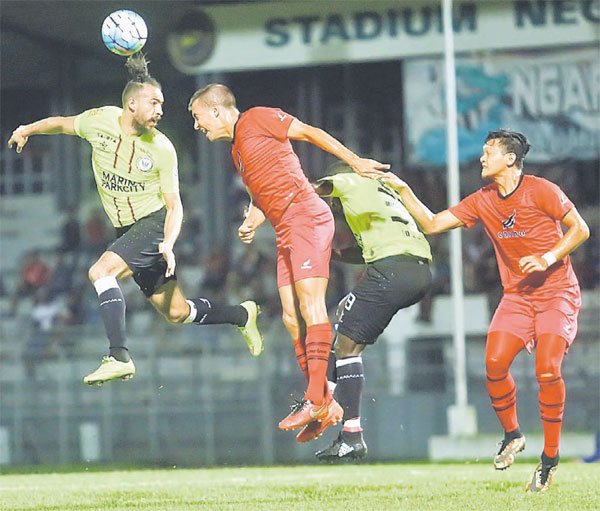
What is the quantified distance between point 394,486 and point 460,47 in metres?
10.2

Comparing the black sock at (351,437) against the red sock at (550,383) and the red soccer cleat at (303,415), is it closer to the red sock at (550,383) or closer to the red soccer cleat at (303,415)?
the red soccer cleat at (303,415)

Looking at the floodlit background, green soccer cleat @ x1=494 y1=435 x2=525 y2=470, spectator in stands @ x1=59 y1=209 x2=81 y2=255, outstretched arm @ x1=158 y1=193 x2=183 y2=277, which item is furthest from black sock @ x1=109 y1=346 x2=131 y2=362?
spectator in stands @ x1=59 y1=209 x2=81 y2=255

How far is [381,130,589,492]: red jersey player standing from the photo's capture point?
32.0ft

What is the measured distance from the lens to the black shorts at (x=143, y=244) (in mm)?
10094

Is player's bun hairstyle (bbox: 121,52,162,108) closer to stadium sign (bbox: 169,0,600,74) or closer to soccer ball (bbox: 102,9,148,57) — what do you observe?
soccer ball (bbox: 102,9,148,57)

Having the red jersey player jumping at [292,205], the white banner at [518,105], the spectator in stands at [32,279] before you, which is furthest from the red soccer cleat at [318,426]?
the spectator in stands at [32,279]

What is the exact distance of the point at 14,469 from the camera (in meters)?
16.8

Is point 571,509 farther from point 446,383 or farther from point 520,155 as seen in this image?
point 446,383

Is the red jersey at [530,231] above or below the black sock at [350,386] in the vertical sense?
above

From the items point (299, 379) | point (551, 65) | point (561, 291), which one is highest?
point (551, 65)

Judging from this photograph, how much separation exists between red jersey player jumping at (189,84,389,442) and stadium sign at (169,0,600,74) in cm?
1049

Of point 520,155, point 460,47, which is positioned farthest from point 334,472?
point 460,47

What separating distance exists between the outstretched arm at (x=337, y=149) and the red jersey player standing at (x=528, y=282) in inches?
20.2

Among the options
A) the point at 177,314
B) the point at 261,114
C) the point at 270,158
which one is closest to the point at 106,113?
the point at 261,114
